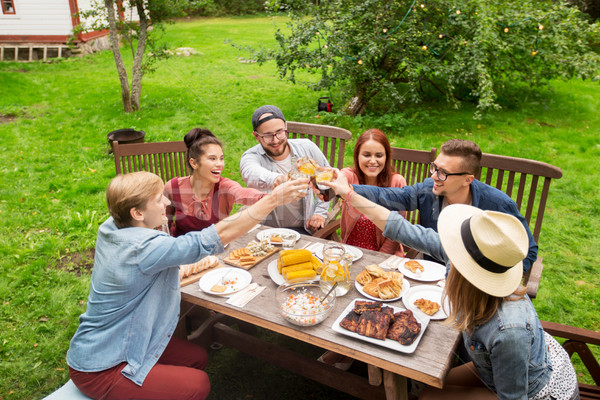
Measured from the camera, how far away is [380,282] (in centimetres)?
262

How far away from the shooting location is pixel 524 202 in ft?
19.5

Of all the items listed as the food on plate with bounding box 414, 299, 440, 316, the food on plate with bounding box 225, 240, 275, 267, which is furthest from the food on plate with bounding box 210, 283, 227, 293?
the food on plate with bounding box 414, 299, 440, 316

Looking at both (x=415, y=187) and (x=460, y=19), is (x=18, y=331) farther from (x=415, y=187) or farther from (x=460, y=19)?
(x=460, y=19)

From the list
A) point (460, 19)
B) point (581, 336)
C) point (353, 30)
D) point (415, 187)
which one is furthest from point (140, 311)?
point (460, 19)

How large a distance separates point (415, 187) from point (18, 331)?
12.0ft

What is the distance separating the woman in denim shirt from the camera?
230 cm

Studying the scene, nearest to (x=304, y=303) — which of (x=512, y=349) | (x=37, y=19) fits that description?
(x=512, y=349)

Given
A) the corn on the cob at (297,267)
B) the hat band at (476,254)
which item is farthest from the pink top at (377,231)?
the hat band at (476,254)

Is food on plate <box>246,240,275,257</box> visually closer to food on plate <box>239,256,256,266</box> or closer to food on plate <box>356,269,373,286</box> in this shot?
food on plate <box>239,256,256,266</box>

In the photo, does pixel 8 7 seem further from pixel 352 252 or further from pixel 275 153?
pixel 352 252

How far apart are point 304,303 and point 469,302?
2.85 feet

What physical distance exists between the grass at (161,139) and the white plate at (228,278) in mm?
1103

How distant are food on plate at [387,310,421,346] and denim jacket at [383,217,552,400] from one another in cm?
26

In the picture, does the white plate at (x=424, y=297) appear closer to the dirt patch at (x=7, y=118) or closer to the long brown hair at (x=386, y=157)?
the long brown hair at (x=386, y=157)
